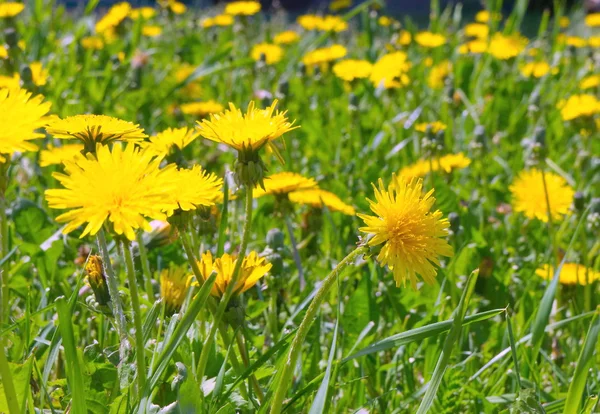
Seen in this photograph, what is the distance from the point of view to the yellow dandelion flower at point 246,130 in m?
0.80

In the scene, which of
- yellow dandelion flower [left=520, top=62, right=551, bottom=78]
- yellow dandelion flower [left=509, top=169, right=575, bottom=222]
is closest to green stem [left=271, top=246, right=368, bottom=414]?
yellow dandelion flower [left=509, top=169, right=575, bottom=222]

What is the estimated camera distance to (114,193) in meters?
0.69

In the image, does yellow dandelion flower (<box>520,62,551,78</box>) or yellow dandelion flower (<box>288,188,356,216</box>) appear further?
yellow dandelion flower (<box>520,62,551,78</box>)

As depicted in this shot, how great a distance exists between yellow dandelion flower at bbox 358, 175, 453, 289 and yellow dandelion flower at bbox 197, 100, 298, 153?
0.41ft

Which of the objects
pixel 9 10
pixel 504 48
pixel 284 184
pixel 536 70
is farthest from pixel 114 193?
pixel 536 70

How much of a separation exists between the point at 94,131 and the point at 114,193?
0.16 metres

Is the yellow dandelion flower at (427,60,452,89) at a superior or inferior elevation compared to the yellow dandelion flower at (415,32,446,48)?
inferior

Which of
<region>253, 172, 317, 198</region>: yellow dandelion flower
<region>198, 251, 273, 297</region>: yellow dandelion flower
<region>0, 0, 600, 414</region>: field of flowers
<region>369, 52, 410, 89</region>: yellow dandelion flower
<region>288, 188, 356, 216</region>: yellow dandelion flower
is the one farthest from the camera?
<region>369, 52, 410, 89</region>: yellow dandelion flower

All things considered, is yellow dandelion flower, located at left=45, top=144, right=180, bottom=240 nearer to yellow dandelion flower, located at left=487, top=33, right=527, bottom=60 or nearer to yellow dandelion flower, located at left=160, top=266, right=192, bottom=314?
yellow dandelion flower, located at left=160, top=266, right=192, bottom=314

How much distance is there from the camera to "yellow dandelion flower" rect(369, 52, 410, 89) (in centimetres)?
238

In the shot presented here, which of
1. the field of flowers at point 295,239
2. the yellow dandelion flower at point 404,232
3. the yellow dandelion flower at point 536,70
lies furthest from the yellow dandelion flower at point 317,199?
the yellow dandelion flower at point 536,70

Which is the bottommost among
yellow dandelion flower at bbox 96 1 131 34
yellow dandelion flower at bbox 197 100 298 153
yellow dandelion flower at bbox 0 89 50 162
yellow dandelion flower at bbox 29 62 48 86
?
yellow dandelion flower at bbox 29 62 48 86

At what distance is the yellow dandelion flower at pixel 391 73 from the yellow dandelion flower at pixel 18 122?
1676mm

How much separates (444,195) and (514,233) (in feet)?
1.21
